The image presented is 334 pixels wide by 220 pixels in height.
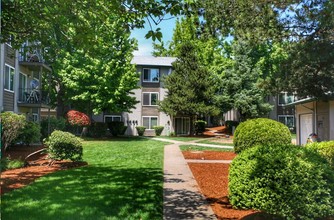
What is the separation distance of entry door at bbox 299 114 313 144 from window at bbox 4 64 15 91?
19.1 meters

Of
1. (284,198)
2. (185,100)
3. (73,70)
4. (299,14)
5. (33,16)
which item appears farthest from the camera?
(185,100)

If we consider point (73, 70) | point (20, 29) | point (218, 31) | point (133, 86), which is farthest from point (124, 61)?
point (20, 29)

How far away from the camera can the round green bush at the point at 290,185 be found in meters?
4.80

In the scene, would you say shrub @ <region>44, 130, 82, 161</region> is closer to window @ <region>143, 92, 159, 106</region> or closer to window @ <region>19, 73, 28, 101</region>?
window @ <region>19, 73, 28, 101</region>

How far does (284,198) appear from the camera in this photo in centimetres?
487

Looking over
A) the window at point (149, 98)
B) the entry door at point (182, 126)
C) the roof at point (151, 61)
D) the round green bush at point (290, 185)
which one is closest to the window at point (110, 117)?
the window at point (149, 98)

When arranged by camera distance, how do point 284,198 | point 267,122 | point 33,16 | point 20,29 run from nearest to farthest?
1. point 284,198
2. point 33,16
3. point 20,29
4. point 267,122

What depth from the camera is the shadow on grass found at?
5.97 meters

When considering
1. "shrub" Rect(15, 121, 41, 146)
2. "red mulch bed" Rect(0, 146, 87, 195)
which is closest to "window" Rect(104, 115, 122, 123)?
"shrub" Rect(15, 121, 41, 146)

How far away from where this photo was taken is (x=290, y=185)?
484 centimetres

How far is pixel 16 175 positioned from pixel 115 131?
85.0 feet

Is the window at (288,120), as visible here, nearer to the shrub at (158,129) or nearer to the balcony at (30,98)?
the shrub at (158,129)

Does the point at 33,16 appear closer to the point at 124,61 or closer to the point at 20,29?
the point at 20,29

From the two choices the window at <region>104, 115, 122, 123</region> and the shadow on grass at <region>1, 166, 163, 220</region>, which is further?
the window at <region>104, 115, 122, 123</region>
